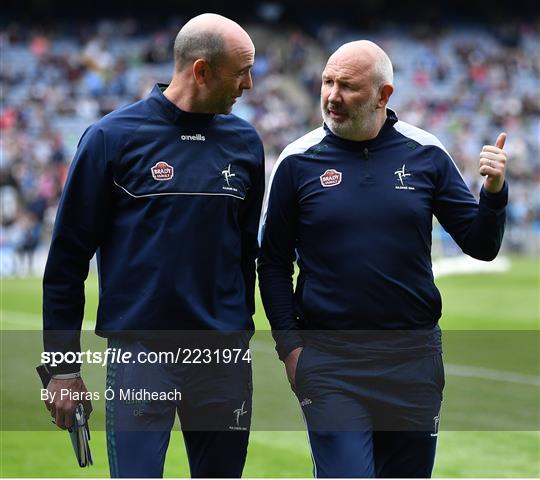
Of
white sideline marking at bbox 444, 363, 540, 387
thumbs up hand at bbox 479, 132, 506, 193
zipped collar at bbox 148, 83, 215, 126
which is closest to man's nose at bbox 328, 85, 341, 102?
zipped collar at bbox 148, 83, 215, 126

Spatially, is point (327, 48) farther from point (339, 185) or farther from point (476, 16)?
point (339, 185)

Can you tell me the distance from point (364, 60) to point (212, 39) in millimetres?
628

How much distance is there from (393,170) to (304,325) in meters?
0.72

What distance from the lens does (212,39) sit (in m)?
4.50

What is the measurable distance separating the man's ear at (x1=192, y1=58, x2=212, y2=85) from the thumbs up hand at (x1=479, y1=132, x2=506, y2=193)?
3.80ft

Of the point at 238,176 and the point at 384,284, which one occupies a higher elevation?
the point at 238,176

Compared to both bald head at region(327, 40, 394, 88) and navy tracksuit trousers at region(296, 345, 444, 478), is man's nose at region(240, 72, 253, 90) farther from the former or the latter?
navy tracksuit trousers at region(296, 345, 444, 478)

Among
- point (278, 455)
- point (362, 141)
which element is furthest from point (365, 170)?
point (278, 455)

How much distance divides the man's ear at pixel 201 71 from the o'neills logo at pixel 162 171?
0.37 m

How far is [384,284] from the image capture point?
184 inches

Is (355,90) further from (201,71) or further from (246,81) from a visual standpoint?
(201,71)

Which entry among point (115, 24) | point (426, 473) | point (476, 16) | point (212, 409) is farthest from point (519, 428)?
point (476, 16)

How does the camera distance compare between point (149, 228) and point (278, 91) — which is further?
point (278, 91)

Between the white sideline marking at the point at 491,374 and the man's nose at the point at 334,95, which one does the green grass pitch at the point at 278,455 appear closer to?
the white sideline marking at the point at 491,374
